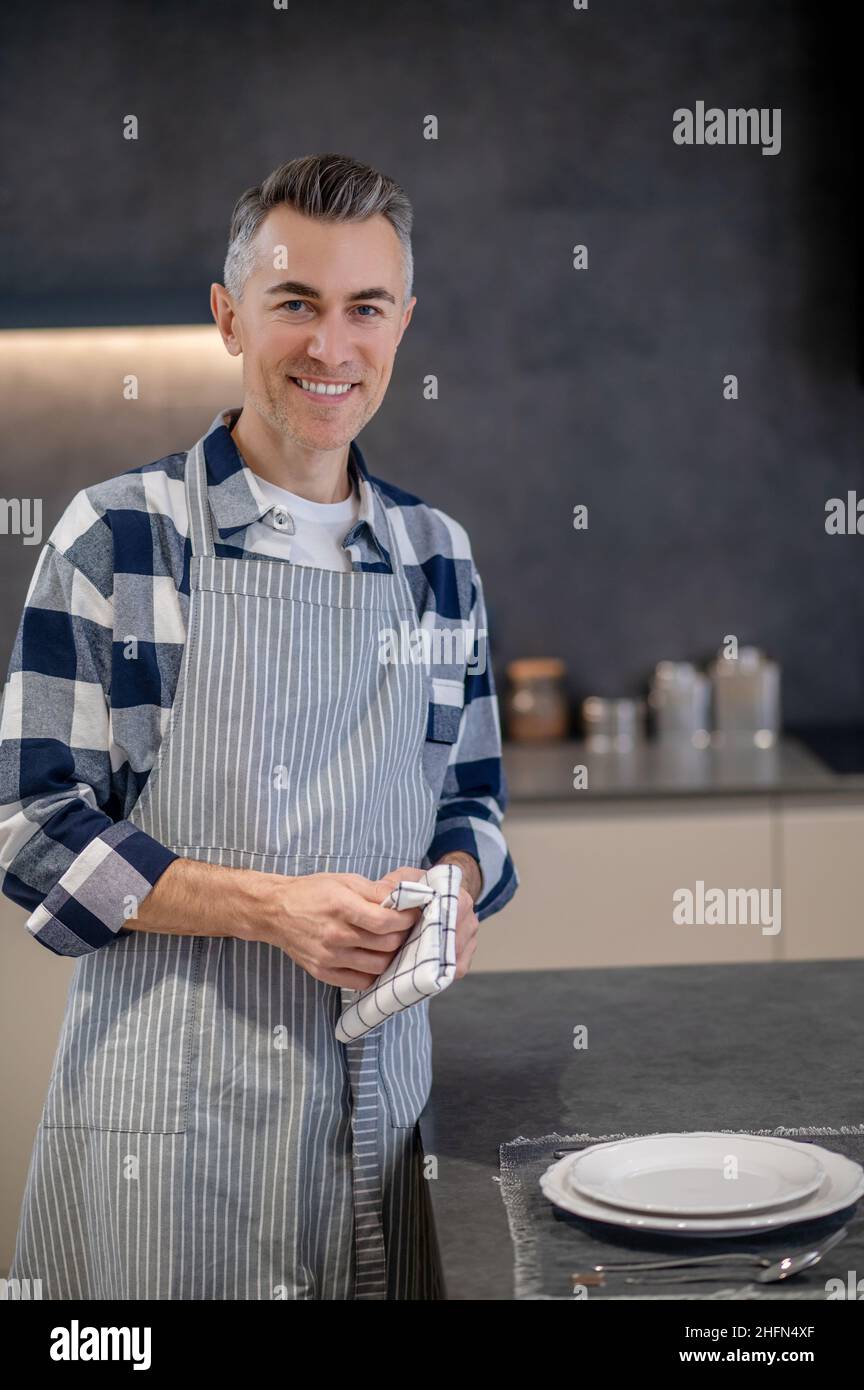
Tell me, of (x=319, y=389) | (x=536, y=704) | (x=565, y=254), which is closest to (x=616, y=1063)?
(x=319, y=389)

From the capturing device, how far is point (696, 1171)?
96 centimetres

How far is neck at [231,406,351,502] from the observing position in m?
1.32

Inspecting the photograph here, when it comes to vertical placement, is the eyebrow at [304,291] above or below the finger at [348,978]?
above

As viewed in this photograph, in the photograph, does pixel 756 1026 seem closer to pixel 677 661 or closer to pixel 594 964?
pixel 594 964

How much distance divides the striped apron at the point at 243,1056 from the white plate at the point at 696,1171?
16cm

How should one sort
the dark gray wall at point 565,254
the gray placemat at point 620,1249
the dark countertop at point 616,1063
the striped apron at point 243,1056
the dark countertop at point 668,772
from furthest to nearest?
the dark gray wall at point 565,254 < the dark countertop at point 668,772 < the striped apron at point 243,1056 < the dark countertop at point 616,1063 < the gray placemat at point 620,1249

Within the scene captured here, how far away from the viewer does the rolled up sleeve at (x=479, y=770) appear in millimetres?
1401

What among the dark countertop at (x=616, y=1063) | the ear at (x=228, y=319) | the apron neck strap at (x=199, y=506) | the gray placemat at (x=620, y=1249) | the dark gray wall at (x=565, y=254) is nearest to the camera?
the gray placemat at (x=620, y=1249)

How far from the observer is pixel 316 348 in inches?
50.1

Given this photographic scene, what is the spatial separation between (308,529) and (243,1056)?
0.47 m
